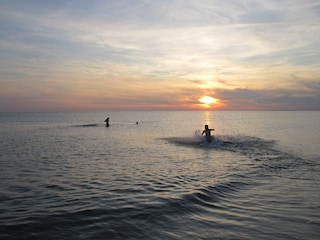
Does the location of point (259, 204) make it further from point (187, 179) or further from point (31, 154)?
point (31, 154)

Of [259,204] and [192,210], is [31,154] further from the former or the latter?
[259,204]

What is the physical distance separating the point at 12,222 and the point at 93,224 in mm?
2452

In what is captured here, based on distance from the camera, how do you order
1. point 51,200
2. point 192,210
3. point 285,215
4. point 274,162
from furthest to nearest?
point 274,162 < point 51,200 < point 192,210 < point 285,215

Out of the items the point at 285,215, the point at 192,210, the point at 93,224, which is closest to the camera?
the point at 93,224

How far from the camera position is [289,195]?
11359mm

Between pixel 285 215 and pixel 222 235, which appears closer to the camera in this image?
pixel 222 235

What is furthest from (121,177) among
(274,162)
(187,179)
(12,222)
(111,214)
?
(274,162)

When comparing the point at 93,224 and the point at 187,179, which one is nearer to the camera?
the point at 93,224

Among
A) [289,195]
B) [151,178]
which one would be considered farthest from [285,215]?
[151,178]

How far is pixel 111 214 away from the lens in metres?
9.14

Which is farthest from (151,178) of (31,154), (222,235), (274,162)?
(31,154)

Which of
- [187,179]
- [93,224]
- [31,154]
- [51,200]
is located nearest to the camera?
[93,224]

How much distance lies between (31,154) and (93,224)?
1748cm

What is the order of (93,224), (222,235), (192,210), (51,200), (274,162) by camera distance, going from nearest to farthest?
(222,235), (93,224), (192,210), (51,200), (274,162)
